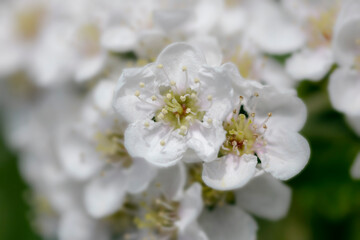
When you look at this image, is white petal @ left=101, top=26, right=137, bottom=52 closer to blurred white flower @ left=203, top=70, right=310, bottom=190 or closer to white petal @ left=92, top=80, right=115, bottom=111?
white petal @ left=92, top=80, right=115, bottom=111

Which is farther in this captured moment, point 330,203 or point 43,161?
point 43,161

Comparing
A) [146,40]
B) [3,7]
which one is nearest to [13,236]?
[3,7]

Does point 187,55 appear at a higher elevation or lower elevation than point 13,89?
higher

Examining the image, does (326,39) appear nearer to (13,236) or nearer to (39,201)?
(39,201)

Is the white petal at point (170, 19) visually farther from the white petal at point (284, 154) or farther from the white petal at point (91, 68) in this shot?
the white petal at point (284, 154)

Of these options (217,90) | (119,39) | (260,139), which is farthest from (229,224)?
(119,39)

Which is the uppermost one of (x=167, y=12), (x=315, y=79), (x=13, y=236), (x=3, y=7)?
(x=167, y=12)

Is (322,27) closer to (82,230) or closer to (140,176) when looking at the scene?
(140,176)

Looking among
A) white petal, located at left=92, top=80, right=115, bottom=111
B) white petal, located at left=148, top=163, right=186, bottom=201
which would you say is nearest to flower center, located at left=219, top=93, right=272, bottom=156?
white petal, located at left=148, top=163, right=186, bottom=201
